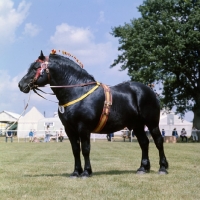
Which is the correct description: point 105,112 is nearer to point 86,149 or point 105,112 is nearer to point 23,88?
point 86,149

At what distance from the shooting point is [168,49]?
3925 centimetres

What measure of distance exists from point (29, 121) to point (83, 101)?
53.0m

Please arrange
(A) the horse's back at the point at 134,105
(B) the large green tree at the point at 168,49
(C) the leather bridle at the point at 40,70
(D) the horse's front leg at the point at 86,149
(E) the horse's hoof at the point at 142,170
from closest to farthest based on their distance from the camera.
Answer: (D) the horse's front leg at the point at 86,149, (C) the leather bridle at the point at 40,70, (A) the horse's back at the point at 134,105, (E) the horse's hoof at the point at 142,170, (B) the large green tree at the point at 168,49

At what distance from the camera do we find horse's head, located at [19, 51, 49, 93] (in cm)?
904

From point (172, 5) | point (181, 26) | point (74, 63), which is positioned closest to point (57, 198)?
point (74, 63)

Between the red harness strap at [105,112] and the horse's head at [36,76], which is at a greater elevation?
the horse's head at [36,76]

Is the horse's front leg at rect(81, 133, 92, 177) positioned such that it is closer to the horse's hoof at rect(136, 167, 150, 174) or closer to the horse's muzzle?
the horse's hoof at rect(136, 167, 150, 174)

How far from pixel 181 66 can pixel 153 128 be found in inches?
1294

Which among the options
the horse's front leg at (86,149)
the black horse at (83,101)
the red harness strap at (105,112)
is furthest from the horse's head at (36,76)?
the horse's front leg at (86,149)

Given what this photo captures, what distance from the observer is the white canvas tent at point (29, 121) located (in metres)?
57.3

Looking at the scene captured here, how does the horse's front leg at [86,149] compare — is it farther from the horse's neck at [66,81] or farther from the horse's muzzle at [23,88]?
the horse's muzzle at [23,88]

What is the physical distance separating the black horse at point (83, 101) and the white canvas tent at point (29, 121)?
47.7 meters

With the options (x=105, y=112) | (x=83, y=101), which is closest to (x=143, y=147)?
(x=105, y=112)

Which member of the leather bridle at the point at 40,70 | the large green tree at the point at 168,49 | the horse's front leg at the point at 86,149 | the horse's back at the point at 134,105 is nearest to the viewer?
the horse's front leg at the point at 86,149
